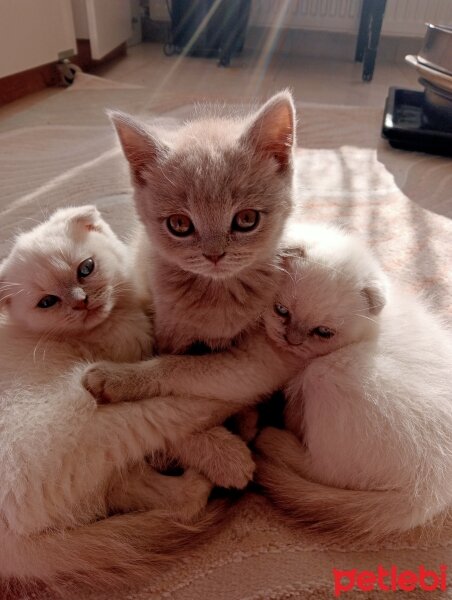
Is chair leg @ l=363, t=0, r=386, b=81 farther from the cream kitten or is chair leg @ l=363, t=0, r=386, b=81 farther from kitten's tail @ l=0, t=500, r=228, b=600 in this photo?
kitten's tail @ l=0, t=500, r=228, b=600

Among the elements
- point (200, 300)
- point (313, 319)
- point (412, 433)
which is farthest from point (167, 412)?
point (412, 433)

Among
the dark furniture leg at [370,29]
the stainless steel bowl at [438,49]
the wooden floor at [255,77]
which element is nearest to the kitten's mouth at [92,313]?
the stainless steel bowl at [438,49]

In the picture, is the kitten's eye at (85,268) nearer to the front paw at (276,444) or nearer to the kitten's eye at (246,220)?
the kitten's eye at (246,220)

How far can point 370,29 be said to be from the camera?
3928mm

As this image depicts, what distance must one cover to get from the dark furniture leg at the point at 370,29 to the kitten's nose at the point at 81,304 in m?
3.63

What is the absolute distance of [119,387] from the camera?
103 centimetres

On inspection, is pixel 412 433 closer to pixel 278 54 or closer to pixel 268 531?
pixel 268 531

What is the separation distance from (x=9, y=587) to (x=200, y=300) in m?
0.63

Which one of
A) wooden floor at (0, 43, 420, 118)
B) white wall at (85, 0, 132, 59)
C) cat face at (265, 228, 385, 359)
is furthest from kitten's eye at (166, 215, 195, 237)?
white wall at (85, 0, 132, 59)

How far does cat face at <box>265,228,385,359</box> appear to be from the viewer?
1.08 meters

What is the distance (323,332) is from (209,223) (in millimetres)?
368

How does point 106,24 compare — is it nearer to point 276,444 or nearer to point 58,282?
point 58,282

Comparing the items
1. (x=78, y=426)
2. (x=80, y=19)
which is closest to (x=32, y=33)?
(x=80, y=19)

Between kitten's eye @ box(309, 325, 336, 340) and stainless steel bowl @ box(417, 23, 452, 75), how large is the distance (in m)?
1.85
